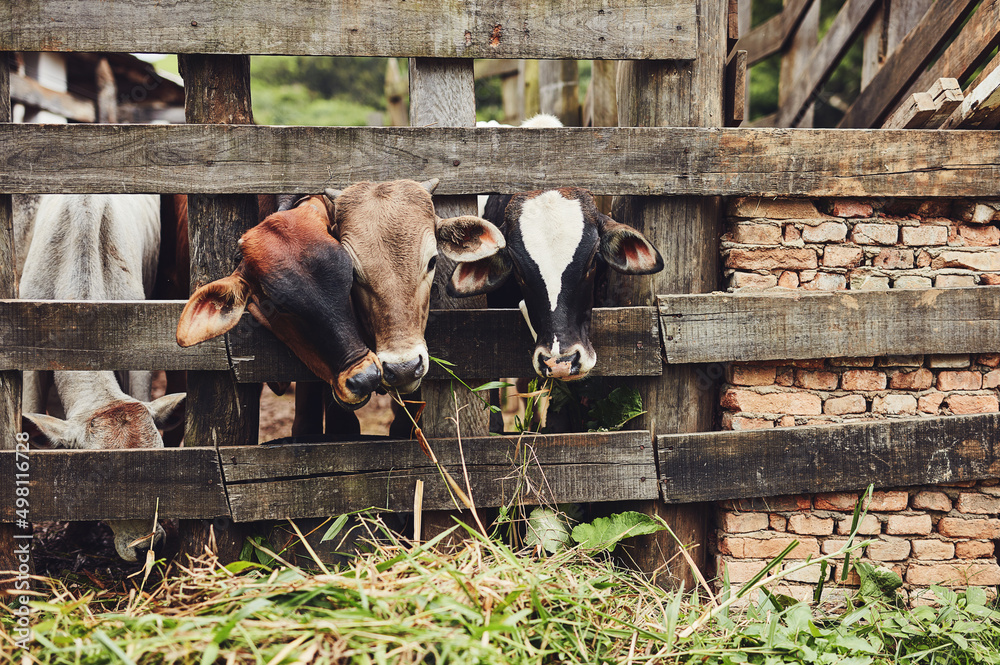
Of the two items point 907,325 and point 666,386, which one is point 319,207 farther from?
point 907,325

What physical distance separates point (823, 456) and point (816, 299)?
71 centimetres

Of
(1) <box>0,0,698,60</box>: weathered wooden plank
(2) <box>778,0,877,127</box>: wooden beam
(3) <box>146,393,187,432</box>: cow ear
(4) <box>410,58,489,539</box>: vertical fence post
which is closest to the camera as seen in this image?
(1) <box>0,0,698,60</box>: weathered wooden plank

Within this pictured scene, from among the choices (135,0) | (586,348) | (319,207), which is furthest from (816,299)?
(135,0)

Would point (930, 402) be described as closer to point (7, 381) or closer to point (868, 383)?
point (868, 383)

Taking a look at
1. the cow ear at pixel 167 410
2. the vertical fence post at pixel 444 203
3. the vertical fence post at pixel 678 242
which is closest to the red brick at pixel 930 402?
the vertical fence post at pixel 678 242

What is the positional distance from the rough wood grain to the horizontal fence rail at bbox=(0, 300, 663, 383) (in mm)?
2156

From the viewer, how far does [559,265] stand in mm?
2754

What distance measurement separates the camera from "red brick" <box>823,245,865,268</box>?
10.3 ft

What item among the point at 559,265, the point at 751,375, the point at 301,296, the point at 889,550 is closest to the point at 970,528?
the point at 889,550

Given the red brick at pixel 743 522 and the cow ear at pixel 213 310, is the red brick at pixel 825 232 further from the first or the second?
the cow ear at pixel 213 310

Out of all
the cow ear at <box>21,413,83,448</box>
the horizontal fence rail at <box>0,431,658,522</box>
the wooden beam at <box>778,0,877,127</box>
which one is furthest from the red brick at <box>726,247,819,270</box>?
the cow ear at <box>21,413,83,448</box>

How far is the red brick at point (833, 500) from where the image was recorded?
3160 millimetres

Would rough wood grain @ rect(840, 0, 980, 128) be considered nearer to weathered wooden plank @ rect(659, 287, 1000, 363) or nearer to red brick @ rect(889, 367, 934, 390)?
weathered wooden plank @ rect(659, 287, 1000, 363)

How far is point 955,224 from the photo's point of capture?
319 cm
